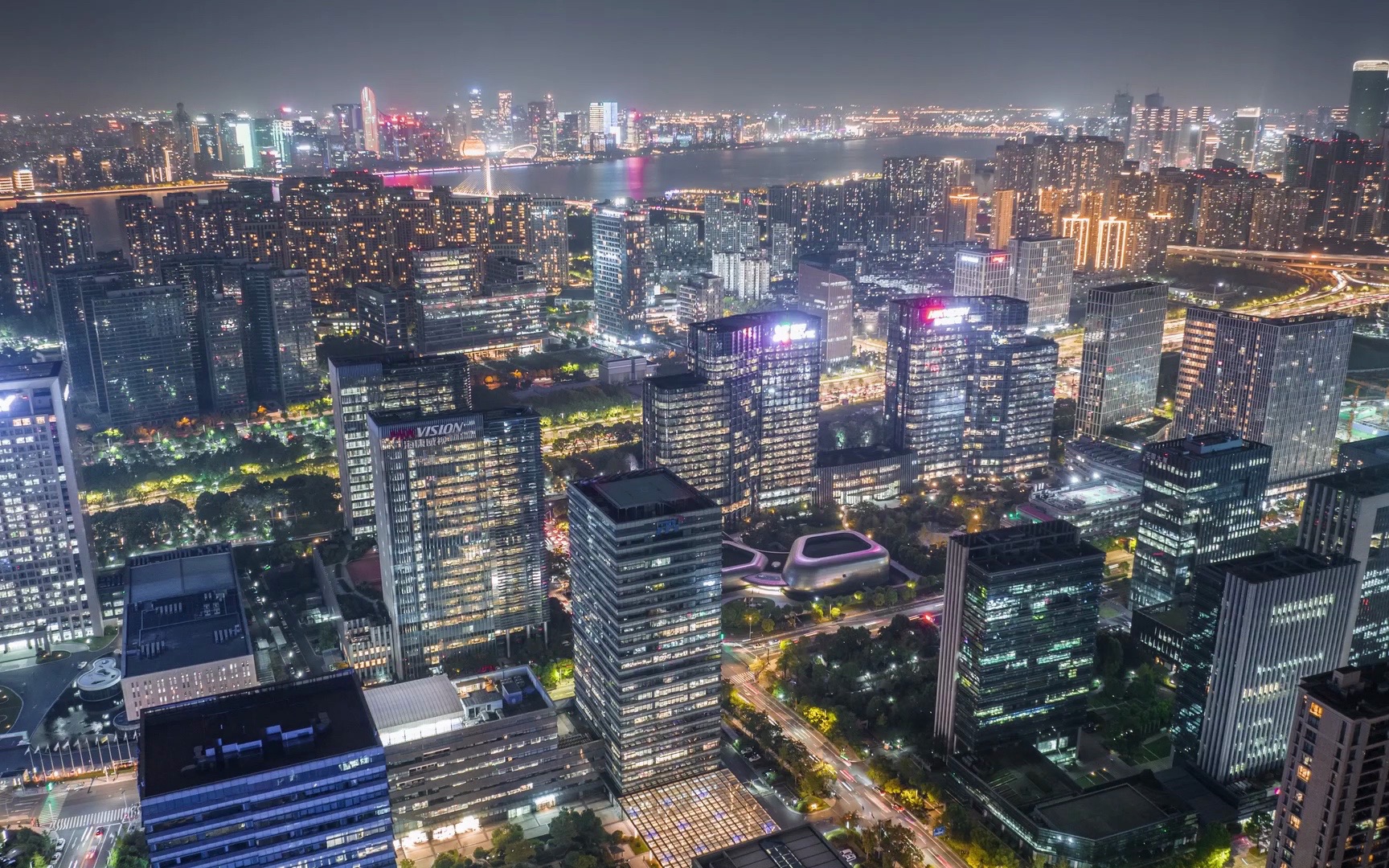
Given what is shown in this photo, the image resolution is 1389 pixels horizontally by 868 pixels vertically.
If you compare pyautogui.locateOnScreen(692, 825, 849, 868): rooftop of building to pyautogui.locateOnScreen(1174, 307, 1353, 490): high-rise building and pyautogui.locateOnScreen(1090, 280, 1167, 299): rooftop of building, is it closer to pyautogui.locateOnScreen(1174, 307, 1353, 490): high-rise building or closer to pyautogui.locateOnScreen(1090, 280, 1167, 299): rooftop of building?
pyautogui.locateOnScreen(1174, 307, 1353, 490): high-rise building

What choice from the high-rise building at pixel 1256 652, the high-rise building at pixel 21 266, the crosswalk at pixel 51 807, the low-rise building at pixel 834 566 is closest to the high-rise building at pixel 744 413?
the low-rise building at pixel 834 566

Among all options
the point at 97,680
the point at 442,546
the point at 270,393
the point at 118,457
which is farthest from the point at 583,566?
the point at 270,393

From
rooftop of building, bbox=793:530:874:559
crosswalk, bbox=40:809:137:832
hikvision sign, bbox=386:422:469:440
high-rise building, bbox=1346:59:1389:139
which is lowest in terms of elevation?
crosswalk, bbox=40:809:137:832

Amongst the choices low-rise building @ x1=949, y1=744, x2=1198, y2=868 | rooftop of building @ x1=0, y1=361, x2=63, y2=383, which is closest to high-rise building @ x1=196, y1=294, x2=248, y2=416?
rooftop of building @ x1=0, y1=361, x2=63, y2=383

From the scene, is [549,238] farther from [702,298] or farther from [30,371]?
[30,371]

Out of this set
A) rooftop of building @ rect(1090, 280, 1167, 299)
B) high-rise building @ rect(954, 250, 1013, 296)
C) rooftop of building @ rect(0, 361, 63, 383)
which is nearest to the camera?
rooftop of building @ rect(0, 361, 63, 383)

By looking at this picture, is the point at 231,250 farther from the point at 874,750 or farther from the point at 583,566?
the point at 874,750

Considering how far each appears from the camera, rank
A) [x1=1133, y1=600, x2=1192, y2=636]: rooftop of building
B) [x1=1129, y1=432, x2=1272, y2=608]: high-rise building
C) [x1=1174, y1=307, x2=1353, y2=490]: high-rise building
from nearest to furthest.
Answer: [x1=1133, y1=600, x2=1192, y2=636]: rooftop of building, [x1=1129, y1=432, x2=1272, y2=608]: high-rise building, [x1=1174, y1=307, x2=1353, y2=490]: high-rise building

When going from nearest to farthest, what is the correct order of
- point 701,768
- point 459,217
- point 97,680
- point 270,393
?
point 701,768 < point 97,680 < point 270,393 < point 459,217
